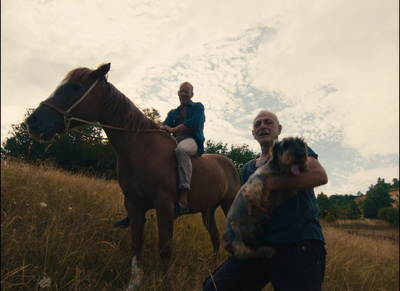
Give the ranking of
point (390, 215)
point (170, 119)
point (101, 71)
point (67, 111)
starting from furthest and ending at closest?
point (390, 215) < point (170, 119) < point (101, 71) < point (67, 111)

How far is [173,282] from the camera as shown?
3.27 meters

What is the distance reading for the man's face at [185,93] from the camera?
178 inches

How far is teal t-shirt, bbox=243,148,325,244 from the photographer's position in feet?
6.12

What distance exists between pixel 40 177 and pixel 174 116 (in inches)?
135

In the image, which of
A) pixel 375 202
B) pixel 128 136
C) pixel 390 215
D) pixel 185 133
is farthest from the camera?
pixel 375 202

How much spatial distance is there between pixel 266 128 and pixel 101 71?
92.5 inches

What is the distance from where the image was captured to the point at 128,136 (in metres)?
3.62

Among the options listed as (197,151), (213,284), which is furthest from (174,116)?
(213,284)

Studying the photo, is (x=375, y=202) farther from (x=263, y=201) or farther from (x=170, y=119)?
(x=263, y=201)

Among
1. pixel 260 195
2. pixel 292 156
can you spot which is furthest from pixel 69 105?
pixel 292 156

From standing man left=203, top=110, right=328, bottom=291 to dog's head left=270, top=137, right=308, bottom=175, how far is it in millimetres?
67

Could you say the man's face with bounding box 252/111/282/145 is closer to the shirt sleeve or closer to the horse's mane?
the horse's mane

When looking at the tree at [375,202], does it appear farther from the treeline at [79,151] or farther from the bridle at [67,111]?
the bridle at [67,111]

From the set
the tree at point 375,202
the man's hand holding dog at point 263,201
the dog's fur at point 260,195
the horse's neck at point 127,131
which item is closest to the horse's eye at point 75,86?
the horse's neck at point 127,131
